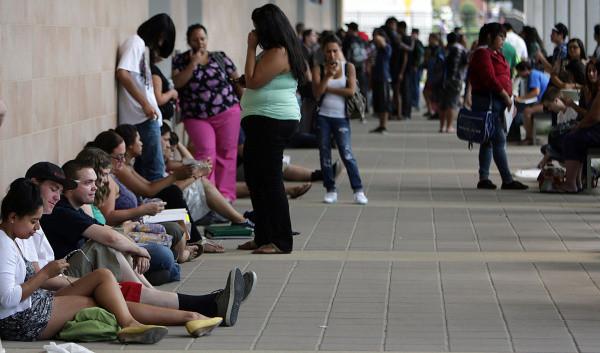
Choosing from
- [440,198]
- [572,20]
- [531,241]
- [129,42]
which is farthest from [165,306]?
[572,20]

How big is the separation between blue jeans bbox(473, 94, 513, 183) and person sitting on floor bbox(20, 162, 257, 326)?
7.46 meters

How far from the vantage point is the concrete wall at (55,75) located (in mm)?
8930

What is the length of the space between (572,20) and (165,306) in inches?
782

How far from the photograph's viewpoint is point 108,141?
9312 millimetres

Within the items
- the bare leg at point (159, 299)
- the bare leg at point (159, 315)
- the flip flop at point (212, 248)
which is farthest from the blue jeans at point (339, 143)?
the bare leg at point (159, 315)

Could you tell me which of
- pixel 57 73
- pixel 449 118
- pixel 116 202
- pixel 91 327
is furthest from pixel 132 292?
pixel 449 118

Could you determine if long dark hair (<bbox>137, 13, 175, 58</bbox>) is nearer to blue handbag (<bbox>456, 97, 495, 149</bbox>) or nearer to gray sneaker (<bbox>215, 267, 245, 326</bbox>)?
blue handbag (<bbox>456, 97, 495, 149</bbox>)

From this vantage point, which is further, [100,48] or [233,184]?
[233,184]

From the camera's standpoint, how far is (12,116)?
8.97 m

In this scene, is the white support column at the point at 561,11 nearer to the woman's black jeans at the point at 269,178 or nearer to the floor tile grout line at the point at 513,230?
the floor tile grout line at the point at 513,230

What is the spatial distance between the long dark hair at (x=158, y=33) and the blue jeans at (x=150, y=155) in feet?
2.54

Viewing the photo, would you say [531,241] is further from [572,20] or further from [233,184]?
[572,20]

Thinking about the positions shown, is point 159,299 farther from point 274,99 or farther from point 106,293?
point 274,99

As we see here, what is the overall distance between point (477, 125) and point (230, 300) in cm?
768
